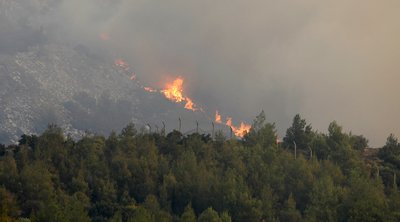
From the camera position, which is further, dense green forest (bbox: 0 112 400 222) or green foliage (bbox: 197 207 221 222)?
dense green forest (bbox: 0 112 400 222)

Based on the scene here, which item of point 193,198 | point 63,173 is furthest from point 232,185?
point 63,173

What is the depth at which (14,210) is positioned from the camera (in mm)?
96500

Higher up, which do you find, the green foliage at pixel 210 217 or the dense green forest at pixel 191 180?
the dense green forest at pixel 191 180

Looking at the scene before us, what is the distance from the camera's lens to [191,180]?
4577 inches

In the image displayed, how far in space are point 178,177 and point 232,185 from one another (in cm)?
1479

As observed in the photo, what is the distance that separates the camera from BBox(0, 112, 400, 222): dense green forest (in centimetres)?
9438

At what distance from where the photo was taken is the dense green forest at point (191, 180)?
310ft

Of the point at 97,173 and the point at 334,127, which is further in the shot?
the point at 334,127

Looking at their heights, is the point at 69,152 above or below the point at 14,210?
above

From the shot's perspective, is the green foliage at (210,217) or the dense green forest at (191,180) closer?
the green foliage at (210,217)

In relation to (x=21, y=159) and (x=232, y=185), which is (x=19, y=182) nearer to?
(x=21, y=159)

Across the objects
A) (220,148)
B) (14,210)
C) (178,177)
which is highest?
(220,148)

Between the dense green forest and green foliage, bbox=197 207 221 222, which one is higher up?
the dense green forest

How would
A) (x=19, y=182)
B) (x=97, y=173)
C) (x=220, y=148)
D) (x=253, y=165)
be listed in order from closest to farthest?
(x=19, y=182) → (x=97, y=173) → (x=253, y=165) → (x=220, y=148)
